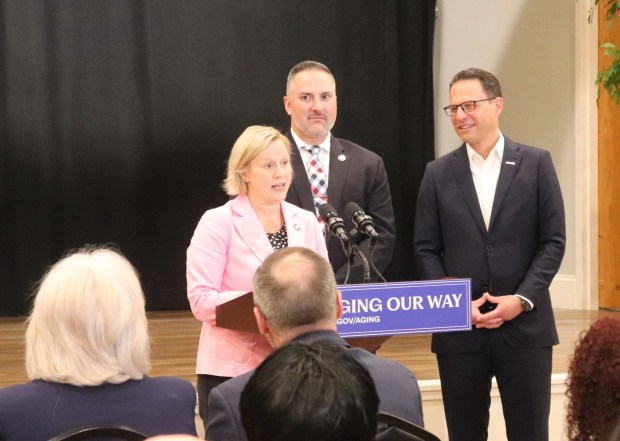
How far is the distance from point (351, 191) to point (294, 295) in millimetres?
1646

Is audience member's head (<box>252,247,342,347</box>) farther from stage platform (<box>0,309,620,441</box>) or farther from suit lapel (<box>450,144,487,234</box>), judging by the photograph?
stage platform (<box>0,309,620,441</box>)

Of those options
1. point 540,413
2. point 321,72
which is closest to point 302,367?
point 540,413

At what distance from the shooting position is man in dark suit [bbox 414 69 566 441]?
134 inches

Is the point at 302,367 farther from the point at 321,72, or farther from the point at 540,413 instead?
the point at 321,72

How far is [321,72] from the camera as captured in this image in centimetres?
379

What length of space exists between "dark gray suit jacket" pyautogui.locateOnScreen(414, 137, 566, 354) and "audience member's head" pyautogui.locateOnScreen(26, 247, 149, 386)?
1.68 meters

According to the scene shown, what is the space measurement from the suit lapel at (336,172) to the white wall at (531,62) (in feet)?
13.1

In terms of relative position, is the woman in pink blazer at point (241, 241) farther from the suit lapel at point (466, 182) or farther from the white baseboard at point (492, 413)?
the white baseboard at point (492, 413)

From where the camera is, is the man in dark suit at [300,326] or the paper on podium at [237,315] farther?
the paper on podium at [237,315]

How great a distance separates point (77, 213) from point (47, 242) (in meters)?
0.31

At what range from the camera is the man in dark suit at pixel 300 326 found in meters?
1.99

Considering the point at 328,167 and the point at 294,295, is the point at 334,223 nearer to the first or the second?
the point at 328,167

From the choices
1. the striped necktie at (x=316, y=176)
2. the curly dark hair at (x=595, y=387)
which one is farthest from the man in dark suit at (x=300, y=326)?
the striped necktie at (x=316, y=176)

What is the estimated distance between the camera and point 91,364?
2004mm
